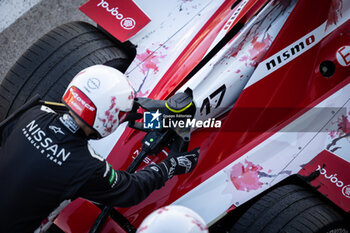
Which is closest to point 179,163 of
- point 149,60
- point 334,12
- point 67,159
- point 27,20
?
point 67,159

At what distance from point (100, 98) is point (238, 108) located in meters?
0.83

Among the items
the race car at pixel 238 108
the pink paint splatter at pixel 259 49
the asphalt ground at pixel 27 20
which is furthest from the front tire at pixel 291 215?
the asphalt ground at pixel 27 20

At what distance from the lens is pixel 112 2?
2635mm

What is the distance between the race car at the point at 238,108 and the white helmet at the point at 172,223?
640mm

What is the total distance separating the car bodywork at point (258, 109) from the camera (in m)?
2.18

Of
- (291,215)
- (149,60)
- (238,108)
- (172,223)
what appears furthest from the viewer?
(149,60)

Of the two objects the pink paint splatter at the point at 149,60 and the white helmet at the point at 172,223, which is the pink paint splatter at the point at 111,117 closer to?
the white helmet at the point at 172,223

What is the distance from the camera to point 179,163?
2.14 m

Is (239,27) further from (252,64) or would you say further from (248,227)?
(248,227)

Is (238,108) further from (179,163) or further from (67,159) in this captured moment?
(67,159)

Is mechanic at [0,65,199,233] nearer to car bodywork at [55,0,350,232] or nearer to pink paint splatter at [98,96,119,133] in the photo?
pink paint splatter at [98,96,119,133]

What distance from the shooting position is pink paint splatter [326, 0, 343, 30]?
2.35 metres

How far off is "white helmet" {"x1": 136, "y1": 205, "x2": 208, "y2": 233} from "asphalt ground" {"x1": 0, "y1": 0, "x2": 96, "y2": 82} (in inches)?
97.7

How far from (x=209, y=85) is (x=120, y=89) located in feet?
2.08
